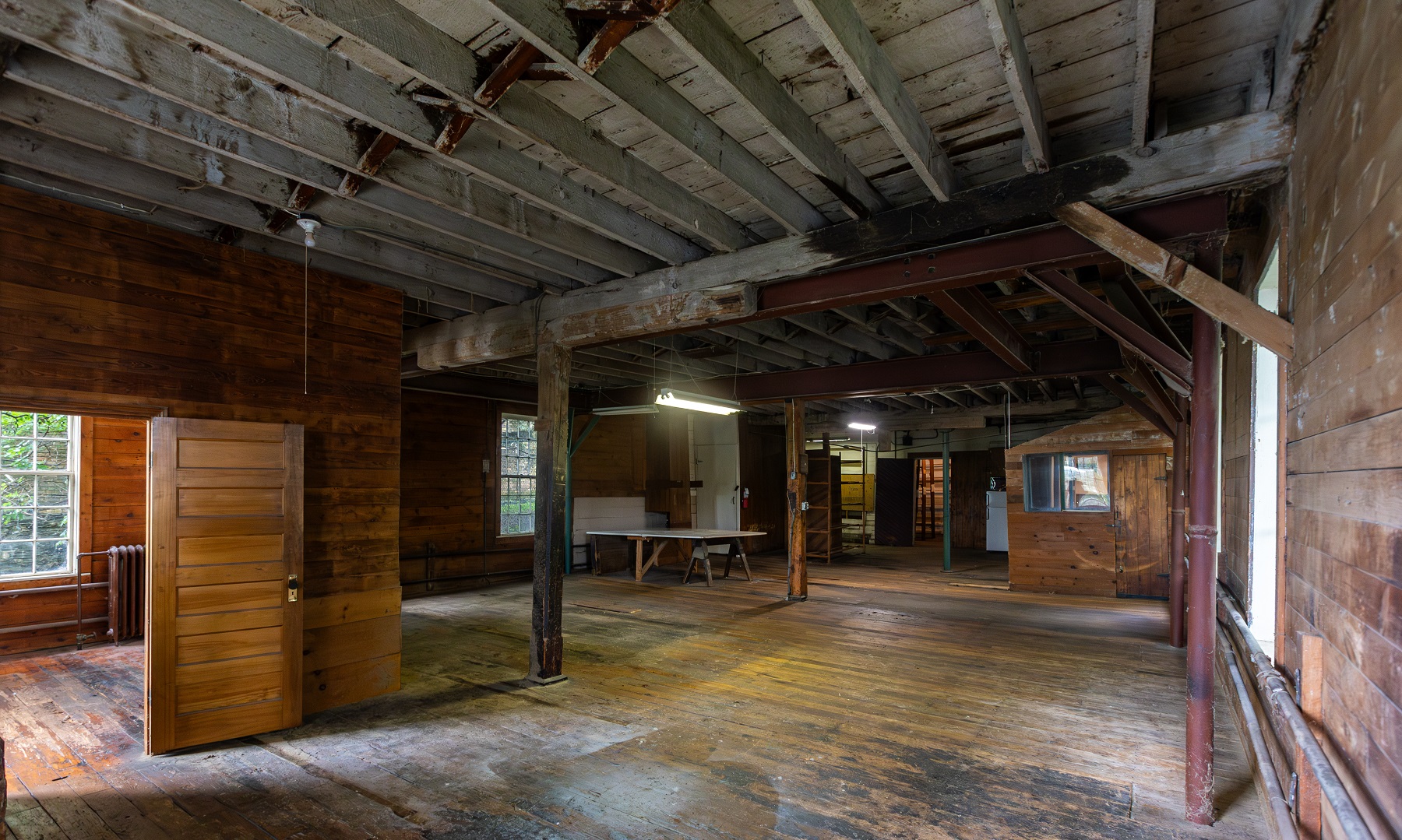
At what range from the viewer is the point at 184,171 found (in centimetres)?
307

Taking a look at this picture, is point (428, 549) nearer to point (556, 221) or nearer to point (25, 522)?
point (25, 522)

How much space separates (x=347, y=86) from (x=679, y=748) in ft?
11.6

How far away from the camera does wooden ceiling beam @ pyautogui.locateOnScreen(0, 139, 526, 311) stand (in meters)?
3.04

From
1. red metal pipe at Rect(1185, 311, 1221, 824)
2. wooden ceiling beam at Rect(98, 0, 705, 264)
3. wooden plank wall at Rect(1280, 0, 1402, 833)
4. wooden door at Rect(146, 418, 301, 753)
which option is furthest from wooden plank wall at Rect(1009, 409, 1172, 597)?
wooden door at Rect(146, 418, 301, 753)

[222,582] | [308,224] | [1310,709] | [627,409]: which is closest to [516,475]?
[627,409]

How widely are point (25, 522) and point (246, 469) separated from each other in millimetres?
4262

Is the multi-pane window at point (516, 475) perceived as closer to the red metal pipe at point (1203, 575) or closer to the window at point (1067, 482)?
the window at point (1067, 482)

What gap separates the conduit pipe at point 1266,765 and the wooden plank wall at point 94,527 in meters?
8.30

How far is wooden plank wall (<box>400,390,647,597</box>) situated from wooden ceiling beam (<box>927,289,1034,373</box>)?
6855 mm

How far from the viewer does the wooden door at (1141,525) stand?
8.53 meters

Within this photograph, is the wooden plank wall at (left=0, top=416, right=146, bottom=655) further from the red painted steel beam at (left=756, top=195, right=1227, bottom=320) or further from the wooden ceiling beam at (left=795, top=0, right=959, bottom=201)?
the wooden ceiling beam at (left=795, top=0, right=959, bottom=201)

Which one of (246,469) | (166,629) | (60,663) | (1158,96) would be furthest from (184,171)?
(60,663)

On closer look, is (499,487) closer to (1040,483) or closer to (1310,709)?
(1040,483)

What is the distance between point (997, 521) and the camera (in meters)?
14.3
